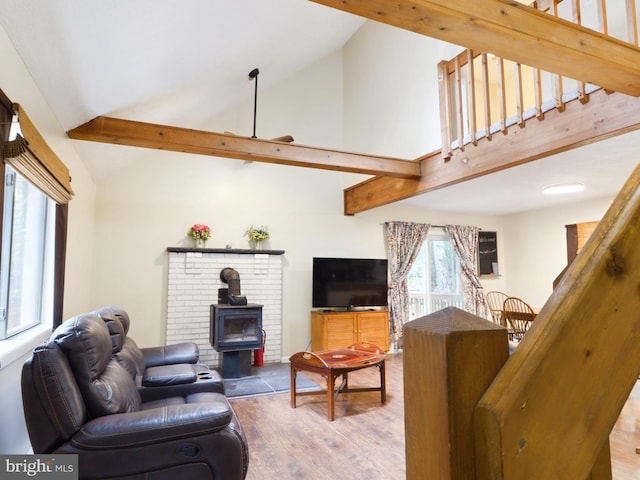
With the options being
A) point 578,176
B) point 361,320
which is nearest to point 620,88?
point 578,176

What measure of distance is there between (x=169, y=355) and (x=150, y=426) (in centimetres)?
185

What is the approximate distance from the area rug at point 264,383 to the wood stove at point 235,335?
0.49ft

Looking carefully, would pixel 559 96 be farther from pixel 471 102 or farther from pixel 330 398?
pixel 330 398

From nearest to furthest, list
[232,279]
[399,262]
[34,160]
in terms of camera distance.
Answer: [34,160], [232,279], [399,262]

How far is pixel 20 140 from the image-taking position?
1.78 m

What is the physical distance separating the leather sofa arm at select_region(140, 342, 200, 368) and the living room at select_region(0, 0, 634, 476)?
855 mm

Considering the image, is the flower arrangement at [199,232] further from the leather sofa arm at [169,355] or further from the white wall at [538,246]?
the white wall at [538,246]

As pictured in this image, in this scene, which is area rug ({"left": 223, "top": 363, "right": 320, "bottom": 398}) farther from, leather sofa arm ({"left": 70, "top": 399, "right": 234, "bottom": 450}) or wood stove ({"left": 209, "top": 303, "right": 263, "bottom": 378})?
leather sofa arm ({"left": 70, "top": 399, "right": 234, "bottom": 450})

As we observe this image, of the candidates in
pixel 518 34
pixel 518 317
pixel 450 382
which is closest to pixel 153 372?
pixel 450 382

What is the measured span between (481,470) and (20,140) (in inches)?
86.8

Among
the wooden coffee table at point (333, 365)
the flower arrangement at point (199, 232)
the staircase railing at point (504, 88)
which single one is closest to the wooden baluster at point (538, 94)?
the staircase railing at point (504, 88)

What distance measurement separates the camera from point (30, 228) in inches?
117

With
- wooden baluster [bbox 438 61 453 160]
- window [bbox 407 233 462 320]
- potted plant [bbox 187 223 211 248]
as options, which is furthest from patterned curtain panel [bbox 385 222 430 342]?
potted plant [bbox 187 223 211 248]

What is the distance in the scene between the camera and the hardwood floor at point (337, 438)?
251 cm
